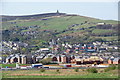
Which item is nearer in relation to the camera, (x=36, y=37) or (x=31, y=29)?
(x=36, y=37)

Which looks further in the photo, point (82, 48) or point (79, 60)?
point (82, 48)

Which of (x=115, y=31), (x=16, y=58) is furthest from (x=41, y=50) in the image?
(x=115, y=31)

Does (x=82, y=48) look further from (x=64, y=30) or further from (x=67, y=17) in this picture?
(x=67, y=17)

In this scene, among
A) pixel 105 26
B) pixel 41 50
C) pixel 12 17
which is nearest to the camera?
pixel 41 50

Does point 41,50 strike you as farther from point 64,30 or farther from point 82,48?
point 64,30

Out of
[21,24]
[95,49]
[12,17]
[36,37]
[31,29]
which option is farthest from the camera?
[12,17]

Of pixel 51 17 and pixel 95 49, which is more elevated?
pixel 51 17

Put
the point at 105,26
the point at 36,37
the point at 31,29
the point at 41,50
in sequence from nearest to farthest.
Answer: the point at 41,50 → the point at 36,37 → the point at 105,26 → the point at 31,29

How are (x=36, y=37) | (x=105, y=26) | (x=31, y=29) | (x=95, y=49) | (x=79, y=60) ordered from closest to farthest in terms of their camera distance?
(x=79, y=60), (x=95, y=49), (x=36, y=37), (x=105, y=26), (x=31, y=29)

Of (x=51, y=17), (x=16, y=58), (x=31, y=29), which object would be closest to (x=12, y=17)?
(x=51, y=17)
